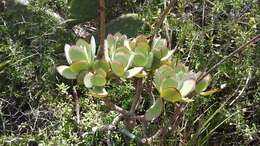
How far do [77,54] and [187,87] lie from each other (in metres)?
0.34

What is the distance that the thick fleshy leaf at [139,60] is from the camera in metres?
1.54

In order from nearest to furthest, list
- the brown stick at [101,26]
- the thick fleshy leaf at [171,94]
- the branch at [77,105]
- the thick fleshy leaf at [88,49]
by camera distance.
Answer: the brown stick at [101,26] → the thick fleshy leaf at [171,94] → the thick fleshy leaf at [88,49] → the branch at [77,105]

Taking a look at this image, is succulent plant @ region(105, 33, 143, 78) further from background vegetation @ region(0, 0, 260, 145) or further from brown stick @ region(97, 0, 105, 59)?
background vegetation @ region(0, 0, 260, 145)

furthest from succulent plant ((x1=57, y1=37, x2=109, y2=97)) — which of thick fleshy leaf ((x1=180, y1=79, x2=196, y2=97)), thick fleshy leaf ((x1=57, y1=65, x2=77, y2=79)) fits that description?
thick fleshy leaf ((x1=180, y1=79, x2=196, y2=97))

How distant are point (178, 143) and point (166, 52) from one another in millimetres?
377

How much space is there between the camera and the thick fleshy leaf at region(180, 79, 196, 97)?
147 cm

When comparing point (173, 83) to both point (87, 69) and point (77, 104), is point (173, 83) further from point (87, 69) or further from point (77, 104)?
point (77, 104)

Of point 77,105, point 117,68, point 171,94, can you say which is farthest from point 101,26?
point 77,105

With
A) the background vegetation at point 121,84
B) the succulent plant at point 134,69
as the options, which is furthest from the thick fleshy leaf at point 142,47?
the background vegetation at point 121,84

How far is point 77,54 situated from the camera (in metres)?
A: 1.53

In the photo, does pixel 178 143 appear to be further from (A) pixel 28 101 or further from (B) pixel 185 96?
(A) pixel 28 101

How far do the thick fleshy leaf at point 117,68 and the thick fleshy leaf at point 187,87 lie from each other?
7.1 inches

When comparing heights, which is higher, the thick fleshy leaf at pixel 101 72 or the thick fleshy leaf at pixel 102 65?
the thick fleshy leaf at pixel 102 65

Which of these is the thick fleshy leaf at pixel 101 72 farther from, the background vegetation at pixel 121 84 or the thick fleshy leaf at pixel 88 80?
the background vegetation at pixel 121 84
